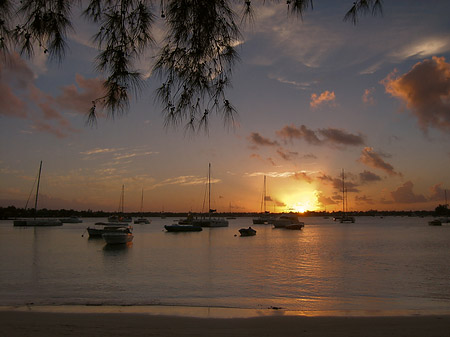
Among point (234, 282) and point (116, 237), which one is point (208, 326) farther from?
point (116, 237)

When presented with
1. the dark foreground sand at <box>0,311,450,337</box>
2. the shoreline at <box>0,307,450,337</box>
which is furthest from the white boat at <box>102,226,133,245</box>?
the dark foreground sand at <box>0,311,450,337</box>

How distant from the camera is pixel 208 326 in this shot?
994 centimetres

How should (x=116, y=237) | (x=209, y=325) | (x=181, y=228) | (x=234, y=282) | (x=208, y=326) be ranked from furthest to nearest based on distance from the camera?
(x=181, y=228) < (x=116, y=237) < (x=234, y=282) < (x=209, y=325) < (x=208, y=326)

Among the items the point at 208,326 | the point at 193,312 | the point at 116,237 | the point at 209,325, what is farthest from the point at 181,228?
the point at 208,326

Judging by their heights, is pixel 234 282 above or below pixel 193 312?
below

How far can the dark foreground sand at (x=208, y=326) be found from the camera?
9000 mm

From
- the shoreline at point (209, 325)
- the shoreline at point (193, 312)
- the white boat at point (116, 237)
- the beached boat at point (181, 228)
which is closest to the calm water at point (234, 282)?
the shoreline at point (193, 312)

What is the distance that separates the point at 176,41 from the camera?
5.91 meters

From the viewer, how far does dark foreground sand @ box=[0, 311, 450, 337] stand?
9.00 metres

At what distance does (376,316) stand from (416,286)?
37.1 ft

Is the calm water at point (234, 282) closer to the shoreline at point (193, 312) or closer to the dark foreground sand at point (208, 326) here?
the shoreline at point (193, 312)

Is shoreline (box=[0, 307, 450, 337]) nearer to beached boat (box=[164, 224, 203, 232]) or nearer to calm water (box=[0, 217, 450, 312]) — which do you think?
calm water (box=[0, 217, 450, 312])

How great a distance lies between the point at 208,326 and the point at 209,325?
0.43ft

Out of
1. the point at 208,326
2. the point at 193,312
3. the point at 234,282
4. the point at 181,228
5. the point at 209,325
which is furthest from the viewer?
the point at 181,228
